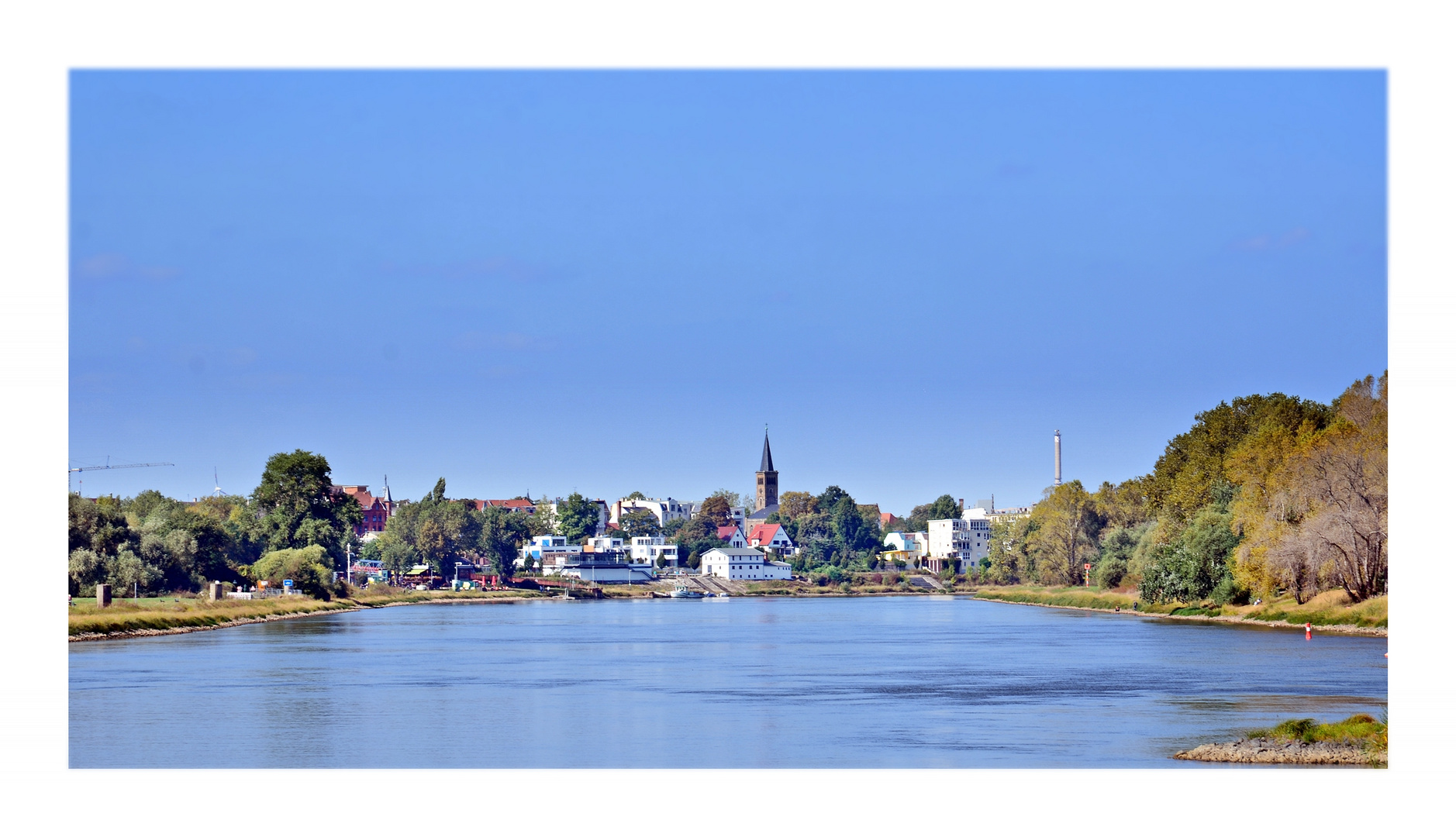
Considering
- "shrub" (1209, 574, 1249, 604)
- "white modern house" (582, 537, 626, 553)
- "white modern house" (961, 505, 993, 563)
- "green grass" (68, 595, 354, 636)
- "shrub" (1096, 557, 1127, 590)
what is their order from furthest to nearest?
"white modern house" (961, 505, 993, 563), "white modern house" (582, 537, 626, 553), "shrub" (1096, 557, 1127, 590), "shrub" (1209, 574, 1249, 604), "green grass" (68, 595, 354, 636)

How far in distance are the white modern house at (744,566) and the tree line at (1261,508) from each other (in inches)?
2588

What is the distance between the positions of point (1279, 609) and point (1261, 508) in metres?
3.96

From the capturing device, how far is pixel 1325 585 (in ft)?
168

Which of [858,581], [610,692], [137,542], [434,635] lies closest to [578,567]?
[858,581]

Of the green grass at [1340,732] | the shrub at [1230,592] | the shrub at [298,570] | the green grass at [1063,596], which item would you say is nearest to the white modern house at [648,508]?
the green grass at [1063,596]

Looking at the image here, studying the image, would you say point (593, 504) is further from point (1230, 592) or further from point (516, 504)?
point (1230, 592)

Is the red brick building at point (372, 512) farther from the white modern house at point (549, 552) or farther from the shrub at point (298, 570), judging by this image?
the shrub at point (298, 570)

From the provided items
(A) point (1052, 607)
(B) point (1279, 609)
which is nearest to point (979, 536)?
(A) point (1052, 607)

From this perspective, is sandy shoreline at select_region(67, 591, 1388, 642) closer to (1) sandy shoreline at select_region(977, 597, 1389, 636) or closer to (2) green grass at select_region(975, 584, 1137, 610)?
(1) sandy shoreline at select_region(977, 597, 1389, 636)

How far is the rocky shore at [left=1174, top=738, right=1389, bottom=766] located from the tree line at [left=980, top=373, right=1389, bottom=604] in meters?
8.63

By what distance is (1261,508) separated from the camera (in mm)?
55094

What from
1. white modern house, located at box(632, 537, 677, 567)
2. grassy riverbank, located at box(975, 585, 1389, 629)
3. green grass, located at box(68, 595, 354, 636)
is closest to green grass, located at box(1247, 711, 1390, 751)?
grassy riverbank, located at box(975, 585, 1389, 629)

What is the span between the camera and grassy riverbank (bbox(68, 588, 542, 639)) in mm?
50250
